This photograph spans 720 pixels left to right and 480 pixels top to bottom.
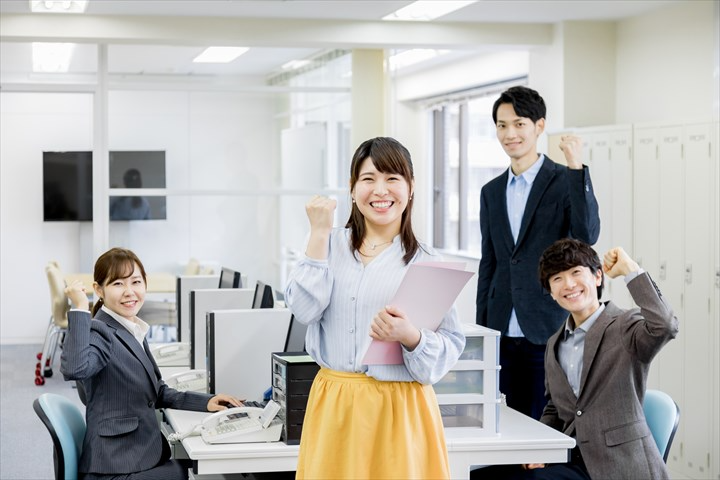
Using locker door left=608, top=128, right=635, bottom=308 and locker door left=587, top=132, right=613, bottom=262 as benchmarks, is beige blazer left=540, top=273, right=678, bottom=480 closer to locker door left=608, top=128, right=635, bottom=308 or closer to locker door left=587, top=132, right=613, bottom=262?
locker door left=608, top=128, right=635, bottom=308

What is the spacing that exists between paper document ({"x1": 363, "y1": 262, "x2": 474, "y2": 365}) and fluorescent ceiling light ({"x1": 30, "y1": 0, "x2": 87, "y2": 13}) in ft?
15.8

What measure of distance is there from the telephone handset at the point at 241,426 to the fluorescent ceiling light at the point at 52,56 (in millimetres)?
4864

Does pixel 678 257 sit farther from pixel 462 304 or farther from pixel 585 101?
pixel 462 304

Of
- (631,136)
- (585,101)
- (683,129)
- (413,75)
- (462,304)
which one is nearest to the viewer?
(683,129)

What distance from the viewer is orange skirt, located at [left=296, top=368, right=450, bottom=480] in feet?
6.92

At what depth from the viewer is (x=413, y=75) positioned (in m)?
10.4

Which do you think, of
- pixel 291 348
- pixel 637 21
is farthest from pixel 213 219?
pixel 291 348

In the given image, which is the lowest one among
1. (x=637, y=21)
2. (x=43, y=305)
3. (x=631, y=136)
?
(x=43, y=305)

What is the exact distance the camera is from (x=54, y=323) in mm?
8492

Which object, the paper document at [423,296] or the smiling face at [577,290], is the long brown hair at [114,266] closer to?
the smiling face at [577,290]

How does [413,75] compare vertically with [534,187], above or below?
above

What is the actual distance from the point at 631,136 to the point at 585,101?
1127 mm

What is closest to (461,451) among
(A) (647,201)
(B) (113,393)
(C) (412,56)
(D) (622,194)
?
(B) (113,393)

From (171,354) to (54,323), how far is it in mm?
3959
